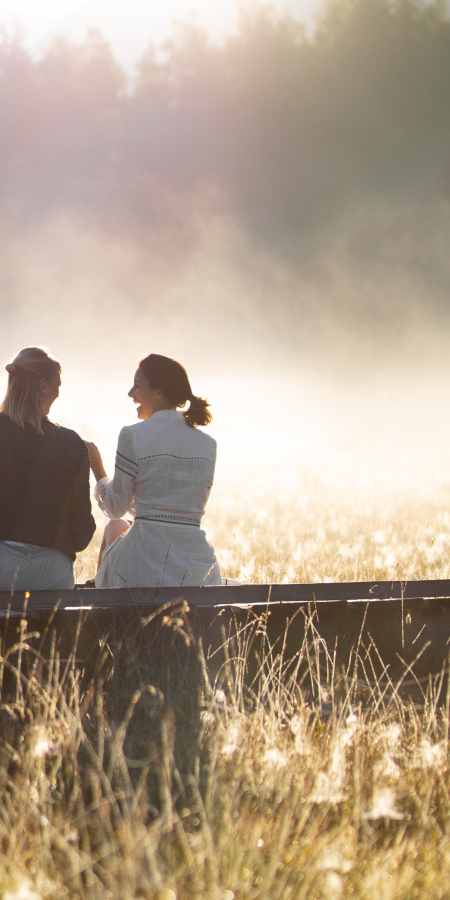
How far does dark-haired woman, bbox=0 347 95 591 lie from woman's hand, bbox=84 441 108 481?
304 millimetres

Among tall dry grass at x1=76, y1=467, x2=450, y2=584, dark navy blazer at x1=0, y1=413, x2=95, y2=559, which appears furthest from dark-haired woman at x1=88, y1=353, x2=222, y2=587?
tall dry grass at x1=76, y1=467, x2=450, y2=584

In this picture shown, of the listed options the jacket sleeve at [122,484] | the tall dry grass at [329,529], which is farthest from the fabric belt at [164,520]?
the tall dry grass at [329,529]

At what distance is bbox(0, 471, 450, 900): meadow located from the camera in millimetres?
1963

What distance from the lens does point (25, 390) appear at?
3.98 metres

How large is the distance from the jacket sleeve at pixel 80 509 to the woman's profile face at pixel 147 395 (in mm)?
465

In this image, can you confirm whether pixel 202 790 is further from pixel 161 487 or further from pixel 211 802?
pixel 161 487

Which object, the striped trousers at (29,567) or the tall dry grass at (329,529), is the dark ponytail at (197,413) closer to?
the striped trousers at (29,567)

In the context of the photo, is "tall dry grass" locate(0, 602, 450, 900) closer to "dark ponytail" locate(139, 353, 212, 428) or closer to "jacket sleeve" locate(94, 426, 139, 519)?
"jacket sleeve" locate(94, 426, 139, 519)

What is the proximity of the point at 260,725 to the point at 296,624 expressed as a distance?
1.18 m

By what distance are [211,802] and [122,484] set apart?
2115 millimetres

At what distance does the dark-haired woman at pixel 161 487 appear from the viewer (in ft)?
13.7

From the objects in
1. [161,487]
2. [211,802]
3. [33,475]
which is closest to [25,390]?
[33,475]

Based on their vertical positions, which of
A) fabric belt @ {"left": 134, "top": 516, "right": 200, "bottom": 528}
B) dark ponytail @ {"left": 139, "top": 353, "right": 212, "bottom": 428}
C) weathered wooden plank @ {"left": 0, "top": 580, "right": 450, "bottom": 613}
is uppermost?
dark ponytail @ {"left": 139, "top": 353, "right": 212, "bottom": 428}

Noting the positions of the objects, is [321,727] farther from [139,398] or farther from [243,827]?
[139,398]
